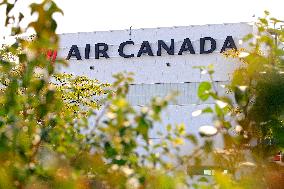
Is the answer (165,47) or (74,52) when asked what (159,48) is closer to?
(165,47)

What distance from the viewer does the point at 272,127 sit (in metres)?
2.58

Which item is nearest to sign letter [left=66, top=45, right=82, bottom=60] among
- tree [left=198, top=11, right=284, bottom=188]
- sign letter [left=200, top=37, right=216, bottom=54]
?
sign letter [left=200, top=37, right=216, bottom=54]

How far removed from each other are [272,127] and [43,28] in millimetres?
1021

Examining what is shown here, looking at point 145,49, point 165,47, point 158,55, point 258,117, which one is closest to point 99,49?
point 145,49

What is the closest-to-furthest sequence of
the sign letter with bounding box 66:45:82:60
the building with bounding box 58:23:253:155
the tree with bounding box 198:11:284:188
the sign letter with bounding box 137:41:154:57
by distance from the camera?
the tree with bounding box 198:11:284:188 < the building with bounding box 58:23:253:155 < the sign letter with bounding box 137:41:154:57 < the sign letter with bounding box 66:45:82:60

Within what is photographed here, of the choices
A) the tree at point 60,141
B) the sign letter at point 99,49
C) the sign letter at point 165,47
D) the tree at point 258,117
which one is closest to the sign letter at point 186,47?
the sign letter at point 165,47

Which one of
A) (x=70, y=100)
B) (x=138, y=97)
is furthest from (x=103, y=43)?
(x=70, y=100)

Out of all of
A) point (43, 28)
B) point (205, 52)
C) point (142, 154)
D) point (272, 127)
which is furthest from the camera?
point (205, 52)

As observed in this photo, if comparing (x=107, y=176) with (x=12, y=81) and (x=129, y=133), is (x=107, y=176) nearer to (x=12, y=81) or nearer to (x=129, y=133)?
(x=129, y=133)

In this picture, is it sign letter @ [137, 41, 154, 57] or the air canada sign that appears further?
sign letter @ [137, 41, 154, 57]

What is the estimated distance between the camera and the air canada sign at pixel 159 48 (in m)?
45.9

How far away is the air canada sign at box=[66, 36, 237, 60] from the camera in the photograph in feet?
151

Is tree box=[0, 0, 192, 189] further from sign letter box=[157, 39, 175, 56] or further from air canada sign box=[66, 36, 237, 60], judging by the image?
sign letter box=[157, 39, 175, 56]

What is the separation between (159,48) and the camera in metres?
47.0
